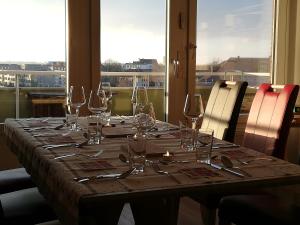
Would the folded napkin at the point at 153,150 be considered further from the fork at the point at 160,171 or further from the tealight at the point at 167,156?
the fork at the point at 160,171

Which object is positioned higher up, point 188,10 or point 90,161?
point 188,10

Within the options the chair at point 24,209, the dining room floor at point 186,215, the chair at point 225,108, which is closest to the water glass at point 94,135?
the chair at point 24,209

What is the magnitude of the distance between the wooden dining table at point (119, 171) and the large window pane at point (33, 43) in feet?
5.47

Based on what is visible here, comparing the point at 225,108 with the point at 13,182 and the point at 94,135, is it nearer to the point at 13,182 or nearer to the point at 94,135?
the point at 94,135

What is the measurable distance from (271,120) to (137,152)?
1.17 meters

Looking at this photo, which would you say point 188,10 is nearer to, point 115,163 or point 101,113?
point 101,113

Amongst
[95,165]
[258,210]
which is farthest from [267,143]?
[95,165]

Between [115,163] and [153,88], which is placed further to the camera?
[153,88]

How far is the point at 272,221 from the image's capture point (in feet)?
6.39

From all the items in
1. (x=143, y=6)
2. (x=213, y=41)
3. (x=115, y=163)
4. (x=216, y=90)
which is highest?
(x=143, y=6)

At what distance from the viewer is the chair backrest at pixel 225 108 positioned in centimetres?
284

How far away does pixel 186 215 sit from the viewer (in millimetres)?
3326

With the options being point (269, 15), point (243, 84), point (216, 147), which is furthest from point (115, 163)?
point (269, 15)

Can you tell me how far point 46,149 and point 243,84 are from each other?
1.38 metres
